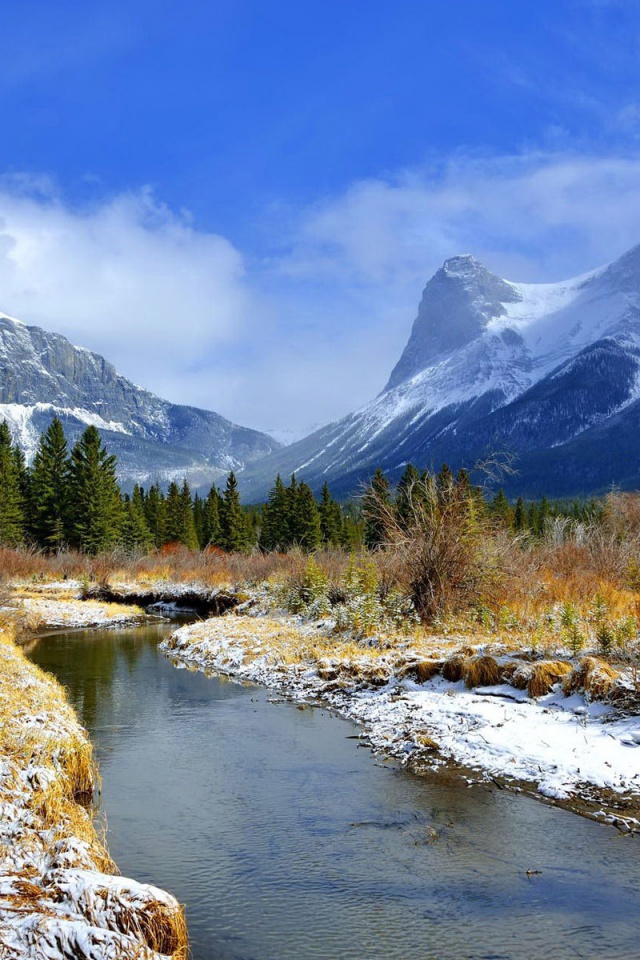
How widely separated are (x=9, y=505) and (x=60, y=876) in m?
66.2

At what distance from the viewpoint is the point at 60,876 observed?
651 cm

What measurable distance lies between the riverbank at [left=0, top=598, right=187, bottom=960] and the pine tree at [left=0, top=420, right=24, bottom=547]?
187 ft

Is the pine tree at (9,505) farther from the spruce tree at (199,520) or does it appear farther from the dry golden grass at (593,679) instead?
the dry golden grass at (593,679)

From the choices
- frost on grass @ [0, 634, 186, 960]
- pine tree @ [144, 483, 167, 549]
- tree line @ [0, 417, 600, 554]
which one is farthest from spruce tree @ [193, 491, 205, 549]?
frost on grass @ [0, 634, 186, 960]

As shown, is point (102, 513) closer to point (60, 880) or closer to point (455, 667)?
point (455, 667)

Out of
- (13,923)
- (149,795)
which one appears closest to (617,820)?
(149,795)

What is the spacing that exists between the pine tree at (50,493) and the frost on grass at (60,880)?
197 feet

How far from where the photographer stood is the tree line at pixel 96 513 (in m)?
68.4

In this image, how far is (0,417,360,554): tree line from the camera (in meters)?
68.4

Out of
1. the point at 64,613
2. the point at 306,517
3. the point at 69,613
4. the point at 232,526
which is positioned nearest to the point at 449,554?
the point at 69,613

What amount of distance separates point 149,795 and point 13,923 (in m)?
5.66

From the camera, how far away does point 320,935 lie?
7.08 metres

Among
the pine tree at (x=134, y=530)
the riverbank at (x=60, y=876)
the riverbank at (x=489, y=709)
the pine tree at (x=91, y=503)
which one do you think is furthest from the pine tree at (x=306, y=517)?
the riverbank at (x=60, y=876)

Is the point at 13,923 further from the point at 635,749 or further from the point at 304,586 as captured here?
the point at 304,586
